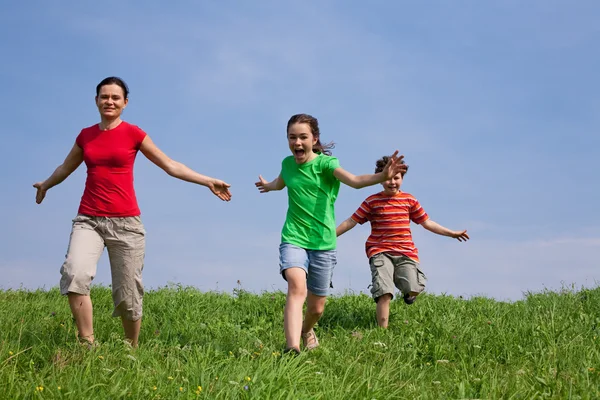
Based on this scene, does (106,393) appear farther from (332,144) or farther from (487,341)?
(487,341)

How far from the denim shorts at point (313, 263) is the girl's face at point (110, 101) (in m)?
2.07

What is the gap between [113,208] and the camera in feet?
19.5

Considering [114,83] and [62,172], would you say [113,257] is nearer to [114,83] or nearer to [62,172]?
[62,172]

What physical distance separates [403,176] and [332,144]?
1.98 metres

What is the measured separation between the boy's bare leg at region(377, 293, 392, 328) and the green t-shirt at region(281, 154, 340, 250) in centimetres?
197

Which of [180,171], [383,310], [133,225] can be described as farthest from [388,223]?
[133,225]

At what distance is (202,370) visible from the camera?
14.8 feet

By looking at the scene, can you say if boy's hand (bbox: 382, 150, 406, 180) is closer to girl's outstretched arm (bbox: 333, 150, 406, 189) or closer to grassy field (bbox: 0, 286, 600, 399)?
girl's outstretched arm (bbox: 333, 150, 406, 189)

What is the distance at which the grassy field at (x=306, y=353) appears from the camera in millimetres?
4395

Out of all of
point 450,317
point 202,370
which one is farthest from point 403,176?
point 202,370

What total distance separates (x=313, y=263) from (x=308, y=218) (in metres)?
0.45

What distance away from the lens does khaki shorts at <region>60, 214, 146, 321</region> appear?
5.70m

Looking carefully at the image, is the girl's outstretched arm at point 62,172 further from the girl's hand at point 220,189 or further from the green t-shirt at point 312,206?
the green t-shirt at point 312,206

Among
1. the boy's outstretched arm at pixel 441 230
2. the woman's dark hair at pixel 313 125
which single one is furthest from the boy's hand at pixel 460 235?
the woman's dark hair at pixel 313 125
